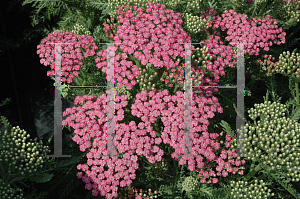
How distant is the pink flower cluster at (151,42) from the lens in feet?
9.38

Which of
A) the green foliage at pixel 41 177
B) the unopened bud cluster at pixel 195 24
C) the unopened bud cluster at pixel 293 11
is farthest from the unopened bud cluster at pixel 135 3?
the green foliage at pixel 41 177

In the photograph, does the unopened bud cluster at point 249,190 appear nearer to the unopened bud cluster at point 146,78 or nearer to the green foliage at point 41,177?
the unopened bud cluster at point 146,78

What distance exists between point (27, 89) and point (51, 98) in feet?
1.37

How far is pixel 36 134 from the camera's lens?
4.53 m

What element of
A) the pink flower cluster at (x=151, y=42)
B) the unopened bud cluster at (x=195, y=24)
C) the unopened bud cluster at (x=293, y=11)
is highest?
the unopened bud cluster at (x=293, y=11)

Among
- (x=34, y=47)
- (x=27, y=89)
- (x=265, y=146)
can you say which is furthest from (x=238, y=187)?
(x=34, y=47)

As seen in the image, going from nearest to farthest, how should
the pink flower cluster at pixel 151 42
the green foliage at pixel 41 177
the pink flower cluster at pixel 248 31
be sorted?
1. the green foliage at pixel 41 177
2. the pink flower cluster at pixel 151 42
3. the pink flower cluster at pixel 248 31

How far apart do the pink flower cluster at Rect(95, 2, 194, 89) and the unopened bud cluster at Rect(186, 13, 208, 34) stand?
0.61ft

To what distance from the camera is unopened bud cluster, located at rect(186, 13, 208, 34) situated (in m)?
3.23

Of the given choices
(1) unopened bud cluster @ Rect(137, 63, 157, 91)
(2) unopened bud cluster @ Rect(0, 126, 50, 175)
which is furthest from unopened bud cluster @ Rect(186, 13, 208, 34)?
(2) unopened bud cluster @ Rect(0, 126, 50, 175)

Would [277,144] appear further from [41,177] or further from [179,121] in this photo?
[41,177]

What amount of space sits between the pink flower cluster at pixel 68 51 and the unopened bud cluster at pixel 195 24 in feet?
3.55

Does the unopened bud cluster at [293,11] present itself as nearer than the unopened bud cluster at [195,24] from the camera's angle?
No

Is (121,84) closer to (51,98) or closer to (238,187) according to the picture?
(238,187)
